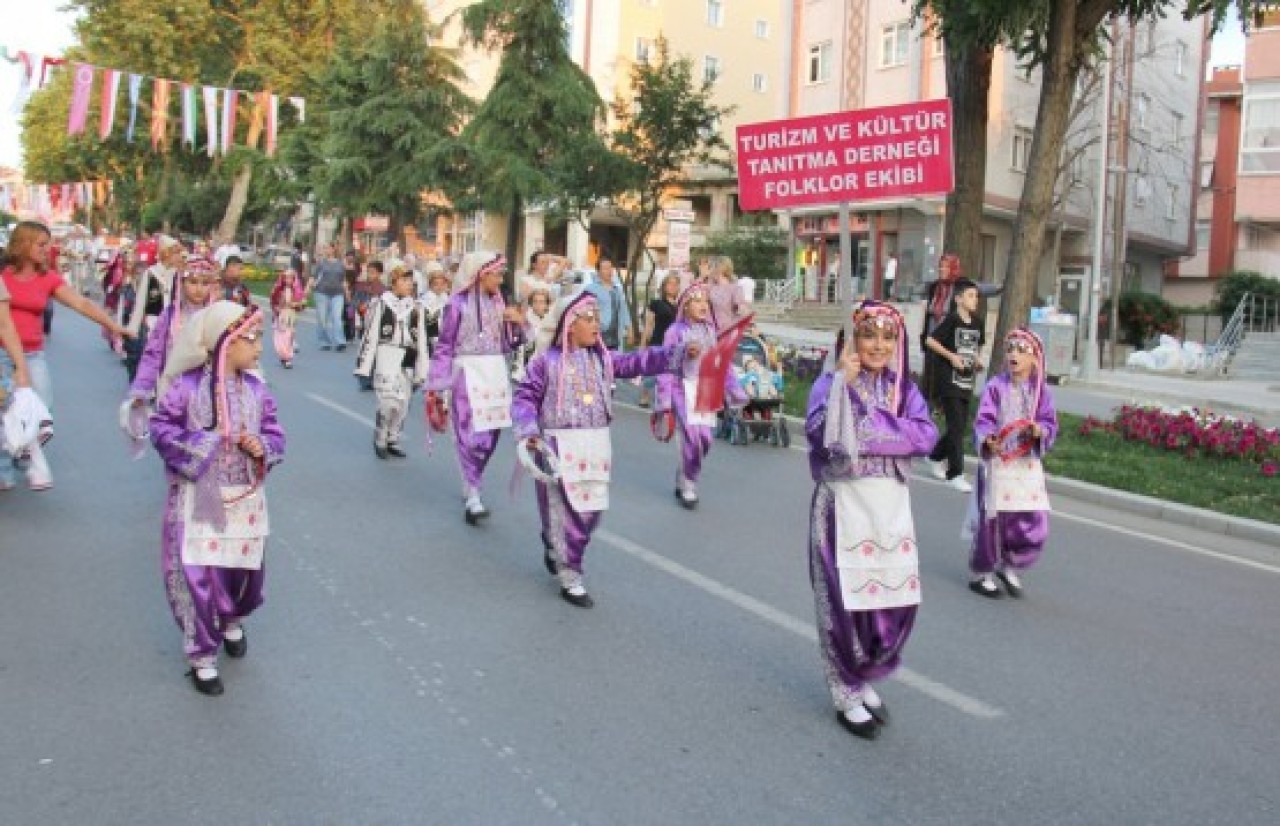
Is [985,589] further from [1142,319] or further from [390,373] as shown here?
[1142,319]

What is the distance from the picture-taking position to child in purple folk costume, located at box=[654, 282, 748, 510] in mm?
8734

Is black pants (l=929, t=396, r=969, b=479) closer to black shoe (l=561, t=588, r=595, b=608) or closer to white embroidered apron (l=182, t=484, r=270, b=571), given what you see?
black shoe (l=561, t=588, r=595, b=608)

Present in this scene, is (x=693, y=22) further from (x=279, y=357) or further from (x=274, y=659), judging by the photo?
(x=274, y=659)

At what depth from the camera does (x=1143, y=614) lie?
22.2 ft

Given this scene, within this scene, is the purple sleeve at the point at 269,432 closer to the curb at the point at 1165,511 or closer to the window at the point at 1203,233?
the curb at the point at 1165,511

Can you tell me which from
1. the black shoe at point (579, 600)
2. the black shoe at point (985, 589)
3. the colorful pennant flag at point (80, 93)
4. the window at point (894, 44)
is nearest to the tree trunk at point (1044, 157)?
the black shoe at point (985, 589)

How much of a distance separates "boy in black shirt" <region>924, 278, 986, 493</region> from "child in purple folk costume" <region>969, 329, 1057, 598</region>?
375 cm

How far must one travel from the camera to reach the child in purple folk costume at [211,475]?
15.3 feet

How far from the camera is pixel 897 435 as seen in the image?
14.8 feet

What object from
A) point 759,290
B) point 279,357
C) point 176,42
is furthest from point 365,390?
point 176,42

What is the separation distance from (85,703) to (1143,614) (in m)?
5.45

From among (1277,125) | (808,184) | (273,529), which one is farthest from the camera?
(1277,125)

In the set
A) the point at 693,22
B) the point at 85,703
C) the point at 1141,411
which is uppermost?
the point at 693,22

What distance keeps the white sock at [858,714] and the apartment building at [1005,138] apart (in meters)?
27.8
